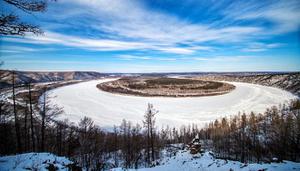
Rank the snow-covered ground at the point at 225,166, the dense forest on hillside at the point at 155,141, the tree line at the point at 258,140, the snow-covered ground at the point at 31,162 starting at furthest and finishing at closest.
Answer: the tree line at the point at 258,140
the dense forest on hillside at the point at 155,141
the snow-covered ground at the point at 225,166
the snow-covered ground at the point at 31,162

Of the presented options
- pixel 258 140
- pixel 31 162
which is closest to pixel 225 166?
pixel 31 162

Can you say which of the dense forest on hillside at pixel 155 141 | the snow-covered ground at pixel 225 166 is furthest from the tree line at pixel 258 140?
the snow-covered ground at pixel 225 166

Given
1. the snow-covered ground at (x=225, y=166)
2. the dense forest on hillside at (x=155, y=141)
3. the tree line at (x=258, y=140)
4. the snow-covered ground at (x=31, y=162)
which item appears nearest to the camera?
the snow-covered ground at (x=31, y=162)

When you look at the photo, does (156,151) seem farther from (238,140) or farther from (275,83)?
(275,83)

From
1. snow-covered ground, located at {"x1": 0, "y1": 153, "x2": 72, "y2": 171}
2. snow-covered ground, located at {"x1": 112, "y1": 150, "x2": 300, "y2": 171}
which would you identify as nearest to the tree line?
snow-covered ground, located at {"x1": 112, "y1": 150, "x2": 300, "y2": 171}

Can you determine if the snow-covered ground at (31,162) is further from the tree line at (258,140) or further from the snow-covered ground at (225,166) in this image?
the tree line at (258,140)

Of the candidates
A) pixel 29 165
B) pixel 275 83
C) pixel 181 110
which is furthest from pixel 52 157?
pixel 275 83

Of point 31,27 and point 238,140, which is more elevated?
point 31,27

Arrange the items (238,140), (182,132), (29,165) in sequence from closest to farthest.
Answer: (29,165) → (238,140) → (182,132)
